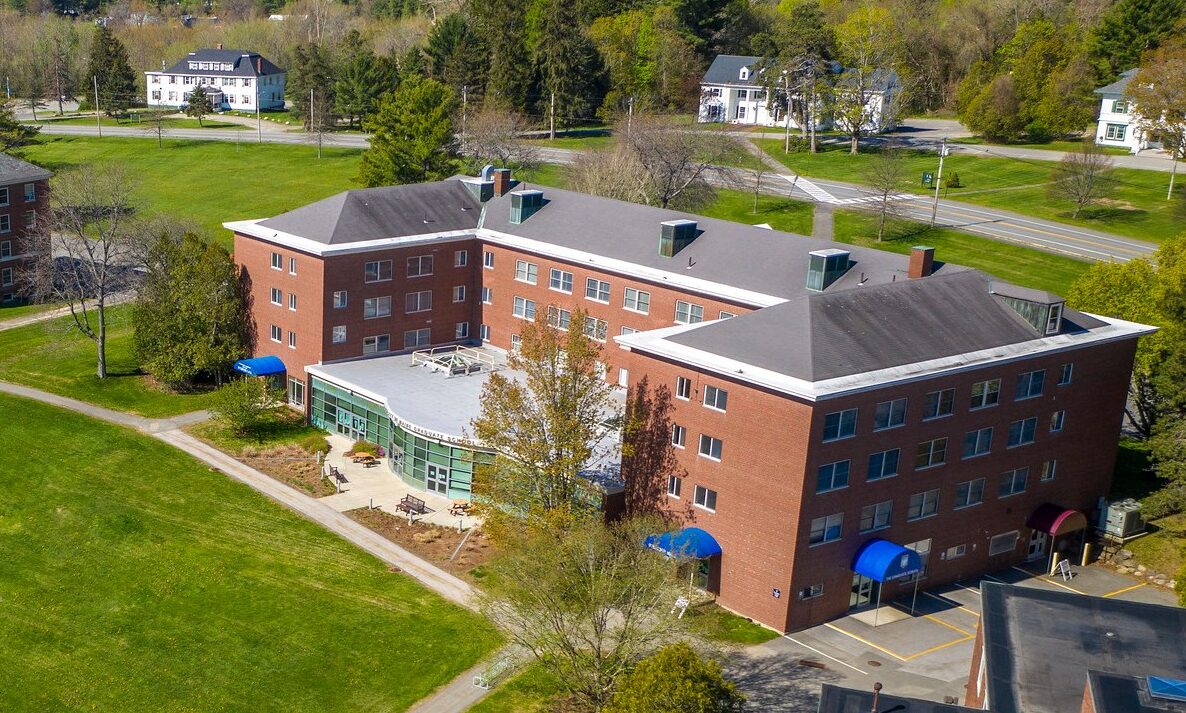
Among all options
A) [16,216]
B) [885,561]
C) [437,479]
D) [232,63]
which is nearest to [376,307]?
[437,479]

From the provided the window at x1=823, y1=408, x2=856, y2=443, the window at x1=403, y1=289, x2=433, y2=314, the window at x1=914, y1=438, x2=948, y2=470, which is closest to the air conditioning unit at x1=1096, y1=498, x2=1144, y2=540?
the window at x1=914, y1=438, x2=948, y2=470

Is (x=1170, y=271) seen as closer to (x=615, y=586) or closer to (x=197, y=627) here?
(x=615, y=586)

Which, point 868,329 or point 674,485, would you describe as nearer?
point 868,329

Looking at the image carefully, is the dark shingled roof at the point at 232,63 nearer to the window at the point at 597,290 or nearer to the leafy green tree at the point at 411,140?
the leafy green tree at the point at 411,140

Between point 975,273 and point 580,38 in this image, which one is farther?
point 580,38

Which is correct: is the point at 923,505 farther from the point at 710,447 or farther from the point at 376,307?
the point at 376,307

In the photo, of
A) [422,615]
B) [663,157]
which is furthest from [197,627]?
[663,157]
